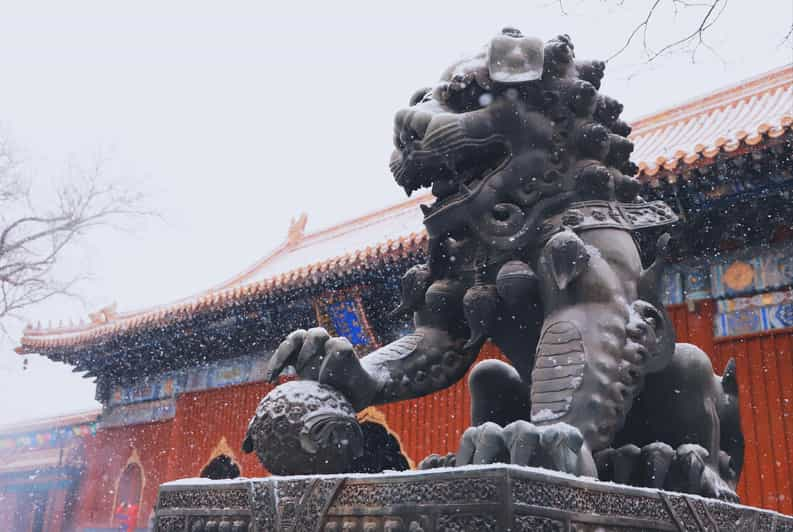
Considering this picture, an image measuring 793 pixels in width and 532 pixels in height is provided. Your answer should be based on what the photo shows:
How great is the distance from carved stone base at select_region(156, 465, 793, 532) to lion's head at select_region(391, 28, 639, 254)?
2.24 ft

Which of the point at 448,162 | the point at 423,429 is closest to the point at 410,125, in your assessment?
the point at 448,162

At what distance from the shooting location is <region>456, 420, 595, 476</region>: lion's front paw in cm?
131

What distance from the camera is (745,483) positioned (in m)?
5.59

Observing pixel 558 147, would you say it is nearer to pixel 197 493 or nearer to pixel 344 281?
pixel 197 493

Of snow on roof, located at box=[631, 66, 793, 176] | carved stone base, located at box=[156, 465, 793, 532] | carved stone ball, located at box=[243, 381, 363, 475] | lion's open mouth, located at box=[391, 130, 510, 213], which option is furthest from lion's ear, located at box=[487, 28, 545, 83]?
snow on roof, located at box=[631, 66, 793, 176]

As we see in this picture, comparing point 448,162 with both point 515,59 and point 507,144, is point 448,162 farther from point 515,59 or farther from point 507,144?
point 515,59

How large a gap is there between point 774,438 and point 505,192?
478 cm

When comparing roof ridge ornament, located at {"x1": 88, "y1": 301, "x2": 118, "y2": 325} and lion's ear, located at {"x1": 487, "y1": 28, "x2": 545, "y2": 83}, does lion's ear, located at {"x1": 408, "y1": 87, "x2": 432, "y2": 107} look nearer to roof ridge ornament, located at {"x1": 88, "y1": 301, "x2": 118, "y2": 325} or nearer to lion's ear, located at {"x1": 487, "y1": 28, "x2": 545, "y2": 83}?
lion's ear, located at {"x1": 487, "y1": 28, "x2": 545, "y2": 83}

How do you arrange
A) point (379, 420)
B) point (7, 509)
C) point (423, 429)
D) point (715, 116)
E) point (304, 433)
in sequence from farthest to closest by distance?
1. point (7, 509)
2. point (715, 116)
3. point (379, 420)
4. point (423, 429)
5. point (304, 433)

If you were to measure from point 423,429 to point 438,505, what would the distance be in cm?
699

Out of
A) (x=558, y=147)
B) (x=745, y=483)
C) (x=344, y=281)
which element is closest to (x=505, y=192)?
(x=558, y=147)

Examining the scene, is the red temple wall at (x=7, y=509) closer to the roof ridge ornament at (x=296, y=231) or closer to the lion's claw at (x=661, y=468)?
the roof ridge ornament at (x=296, y=231)

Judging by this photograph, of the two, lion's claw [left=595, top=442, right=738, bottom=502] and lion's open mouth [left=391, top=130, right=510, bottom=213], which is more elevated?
lion's open mouth [left=391, top=130, right=510, bottom=213]

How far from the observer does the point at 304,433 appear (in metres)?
1.50
